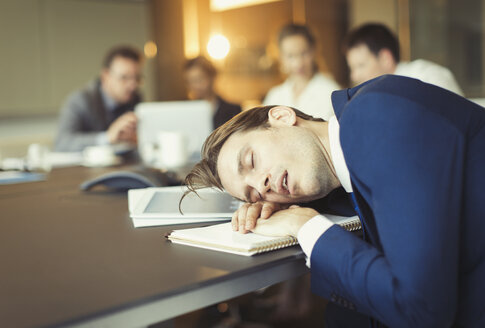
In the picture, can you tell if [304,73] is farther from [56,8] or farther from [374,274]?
[374,274]

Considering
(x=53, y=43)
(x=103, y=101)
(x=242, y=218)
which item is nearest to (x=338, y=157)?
(x=242, y=218)

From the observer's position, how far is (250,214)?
41.4 inches

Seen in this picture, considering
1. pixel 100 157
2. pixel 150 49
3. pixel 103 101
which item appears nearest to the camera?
pixel 100 157

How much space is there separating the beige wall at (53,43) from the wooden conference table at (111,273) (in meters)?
3.65

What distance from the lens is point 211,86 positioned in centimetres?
434

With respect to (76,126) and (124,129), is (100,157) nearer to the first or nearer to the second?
(124,129)

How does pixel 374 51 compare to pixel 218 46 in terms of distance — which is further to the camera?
pixel 218 46

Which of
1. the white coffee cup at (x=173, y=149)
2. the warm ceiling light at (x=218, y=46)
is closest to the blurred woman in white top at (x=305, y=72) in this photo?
the white coffee cup at (x=173, y=149)

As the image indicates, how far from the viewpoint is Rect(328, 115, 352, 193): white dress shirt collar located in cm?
112

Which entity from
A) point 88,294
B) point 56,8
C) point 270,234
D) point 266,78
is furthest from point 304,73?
point 88,294

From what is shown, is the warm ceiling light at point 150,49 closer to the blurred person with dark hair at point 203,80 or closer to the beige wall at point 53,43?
the beige wall at point 53,43

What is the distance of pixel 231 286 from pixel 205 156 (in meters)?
0.55

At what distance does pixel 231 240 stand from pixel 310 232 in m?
0.15

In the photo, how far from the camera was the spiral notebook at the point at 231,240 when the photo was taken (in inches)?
34.9
